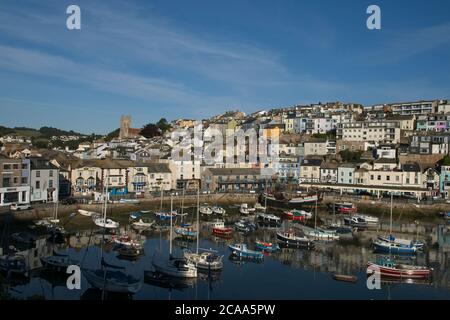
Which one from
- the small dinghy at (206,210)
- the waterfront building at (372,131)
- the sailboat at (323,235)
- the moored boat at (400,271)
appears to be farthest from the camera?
the waterfront building at (372,131)

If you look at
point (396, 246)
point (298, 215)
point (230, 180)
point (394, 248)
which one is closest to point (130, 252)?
point (394, 248)

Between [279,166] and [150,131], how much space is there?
32.9 m

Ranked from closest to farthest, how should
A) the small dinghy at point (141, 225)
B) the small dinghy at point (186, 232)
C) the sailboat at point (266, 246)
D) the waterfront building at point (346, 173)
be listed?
the sailboat at point (266, 246) → the small dinghy at point (186, 232) → the small dinghy at point (141, 225) → the waterfront building at point (346, 173)

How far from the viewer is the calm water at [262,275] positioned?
1473 centimetres

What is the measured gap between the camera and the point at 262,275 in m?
17.2

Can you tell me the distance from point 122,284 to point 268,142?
42.2 meters

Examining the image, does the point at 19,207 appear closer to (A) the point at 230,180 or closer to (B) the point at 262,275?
(B) the point at 262,275

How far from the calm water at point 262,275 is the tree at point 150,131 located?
5087 centimetres

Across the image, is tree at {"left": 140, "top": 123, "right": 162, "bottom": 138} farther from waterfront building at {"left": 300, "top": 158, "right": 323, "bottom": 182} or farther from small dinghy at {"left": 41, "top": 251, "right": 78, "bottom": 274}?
small dinghy at {"left": 41, "top": 251, "right": 78, "bottom": 274}

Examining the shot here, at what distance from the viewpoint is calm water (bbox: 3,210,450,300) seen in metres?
14.7

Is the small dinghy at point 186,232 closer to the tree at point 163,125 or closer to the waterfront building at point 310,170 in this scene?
the waterfront building at point 310,170

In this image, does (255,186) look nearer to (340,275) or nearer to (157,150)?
(157,150)

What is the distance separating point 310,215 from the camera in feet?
100

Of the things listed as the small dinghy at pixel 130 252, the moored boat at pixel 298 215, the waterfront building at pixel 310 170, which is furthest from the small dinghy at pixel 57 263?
the waterfront building at pixel 310 170
